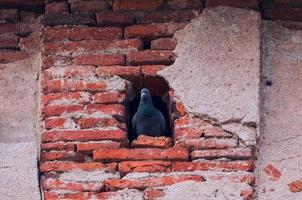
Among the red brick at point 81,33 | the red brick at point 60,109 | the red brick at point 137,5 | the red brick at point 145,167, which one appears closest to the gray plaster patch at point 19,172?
the red brick at point 60,109

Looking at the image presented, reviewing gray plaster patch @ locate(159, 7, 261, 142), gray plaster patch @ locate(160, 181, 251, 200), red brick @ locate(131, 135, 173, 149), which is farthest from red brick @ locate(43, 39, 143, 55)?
gray plaster patch @ locate(160, 181, 251, 200)

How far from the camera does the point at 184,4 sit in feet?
17.1

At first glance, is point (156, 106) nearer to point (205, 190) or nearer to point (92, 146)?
point (92, 146)

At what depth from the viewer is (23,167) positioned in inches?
187

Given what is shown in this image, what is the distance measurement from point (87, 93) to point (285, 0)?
3.92 feet

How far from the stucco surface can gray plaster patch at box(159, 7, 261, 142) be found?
119mm

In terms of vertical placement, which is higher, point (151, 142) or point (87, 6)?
point (87, 6)

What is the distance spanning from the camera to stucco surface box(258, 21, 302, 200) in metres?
4.77

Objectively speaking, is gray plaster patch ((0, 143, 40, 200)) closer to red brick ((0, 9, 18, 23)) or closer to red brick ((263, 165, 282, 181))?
red brick ((0, 9, 18, 23))

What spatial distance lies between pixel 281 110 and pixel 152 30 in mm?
797

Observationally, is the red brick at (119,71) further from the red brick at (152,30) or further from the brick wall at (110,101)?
the red brick at (152,30)

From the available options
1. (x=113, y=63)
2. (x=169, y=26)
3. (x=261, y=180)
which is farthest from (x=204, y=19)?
(x=261, y=180)

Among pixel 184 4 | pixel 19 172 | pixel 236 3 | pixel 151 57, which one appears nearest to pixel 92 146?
pixel 19 172

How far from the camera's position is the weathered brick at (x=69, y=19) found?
5.18 metres
